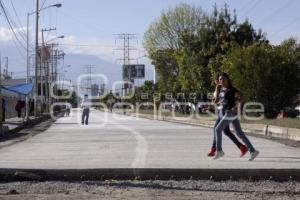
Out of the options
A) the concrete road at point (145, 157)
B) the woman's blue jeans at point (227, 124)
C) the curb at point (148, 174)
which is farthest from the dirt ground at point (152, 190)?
the woman's blue jeans at point (227, 124)

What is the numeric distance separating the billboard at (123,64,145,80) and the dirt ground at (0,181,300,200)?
12530 centimetres

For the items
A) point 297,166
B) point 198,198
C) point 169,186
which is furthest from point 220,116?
point 198,198

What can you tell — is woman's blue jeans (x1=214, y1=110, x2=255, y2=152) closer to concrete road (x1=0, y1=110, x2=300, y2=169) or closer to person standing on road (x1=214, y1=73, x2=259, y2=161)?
person standing on road (x1=214, y1=73, x2=259, y2=161)

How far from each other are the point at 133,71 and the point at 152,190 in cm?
14294

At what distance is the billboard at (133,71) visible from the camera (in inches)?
5492

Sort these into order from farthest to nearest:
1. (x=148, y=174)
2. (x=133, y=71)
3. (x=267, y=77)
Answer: (x=133, y=71), (x=267, y=77), (x=148, y=174)

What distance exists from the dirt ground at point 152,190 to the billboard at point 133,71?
411 ft

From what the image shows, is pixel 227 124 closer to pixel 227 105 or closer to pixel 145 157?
pixel 227 105

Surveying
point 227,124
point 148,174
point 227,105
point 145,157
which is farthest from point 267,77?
point 148,174

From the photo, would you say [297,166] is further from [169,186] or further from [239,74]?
[239,74]

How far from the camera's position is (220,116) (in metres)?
13.3

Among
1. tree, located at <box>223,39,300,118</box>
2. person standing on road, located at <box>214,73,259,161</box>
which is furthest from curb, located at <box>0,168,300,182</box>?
tree, located at <box>223,39,300,118</box>

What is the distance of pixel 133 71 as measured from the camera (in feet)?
502

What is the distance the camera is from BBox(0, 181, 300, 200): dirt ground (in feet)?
31.7
